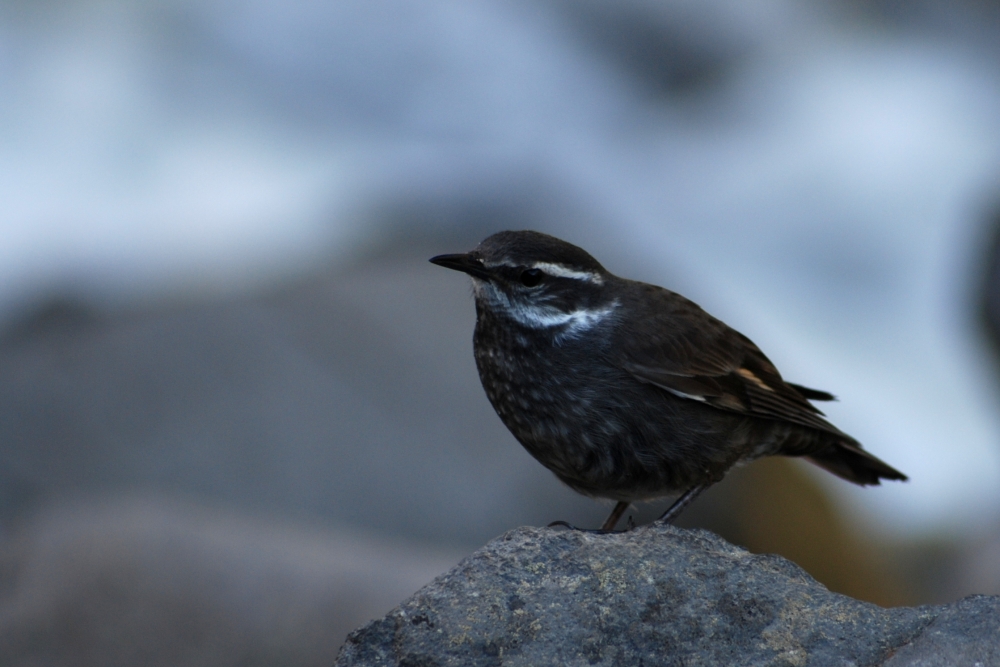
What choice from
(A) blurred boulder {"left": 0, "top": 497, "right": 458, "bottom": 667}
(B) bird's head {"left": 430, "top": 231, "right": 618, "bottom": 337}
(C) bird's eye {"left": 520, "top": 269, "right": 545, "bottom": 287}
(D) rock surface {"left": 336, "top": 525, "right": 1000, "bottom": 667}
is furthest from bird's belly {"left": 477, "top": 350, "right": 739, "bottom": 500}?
(A) blurred boulder {"left": 0, "top": 497, "right": 458, "bottom": 667}

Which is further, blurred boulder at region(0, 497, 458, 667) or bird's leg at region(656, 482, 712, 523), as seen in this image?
blurred boulder at region(0, 497, 458, 667)

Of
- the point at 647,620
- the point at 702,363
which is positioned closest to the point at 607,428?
the point at 702,363

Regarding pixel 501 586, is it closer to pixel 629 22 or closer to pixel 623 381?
pixel 623 381

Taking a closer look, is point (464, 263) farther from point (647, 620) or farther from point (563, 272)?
point (647, 620)

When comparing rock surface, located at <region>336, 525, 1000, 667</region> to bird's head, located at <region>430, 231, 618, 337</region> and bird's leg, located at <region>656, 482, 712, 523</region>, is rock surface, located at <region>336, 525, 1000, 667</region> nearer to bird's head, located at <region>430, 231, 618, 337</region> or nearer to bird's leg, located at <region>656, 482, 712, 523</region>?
bird's leg, located at <region>656, 482, 712, 523</region>

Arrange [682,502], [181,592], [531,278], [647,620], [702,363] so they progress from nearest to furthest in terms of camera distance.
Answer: [647,620]
[682,502]
[531,278]
[702,363]
[181,592]

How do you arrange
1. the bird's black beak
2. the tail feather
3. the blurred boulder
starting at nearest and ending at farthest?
the bird's black beak, the tail feather, the blurred boulder

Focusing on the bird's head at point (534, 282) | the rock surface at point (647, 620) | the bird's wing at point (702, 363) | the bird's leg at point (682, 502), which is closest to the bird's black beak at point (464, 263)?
the bird's head at point (534, 282)

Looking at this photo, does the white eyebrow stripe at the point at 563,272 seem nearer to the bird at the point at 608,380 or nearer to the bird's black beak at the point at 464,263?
the bird at the point at 608,380
